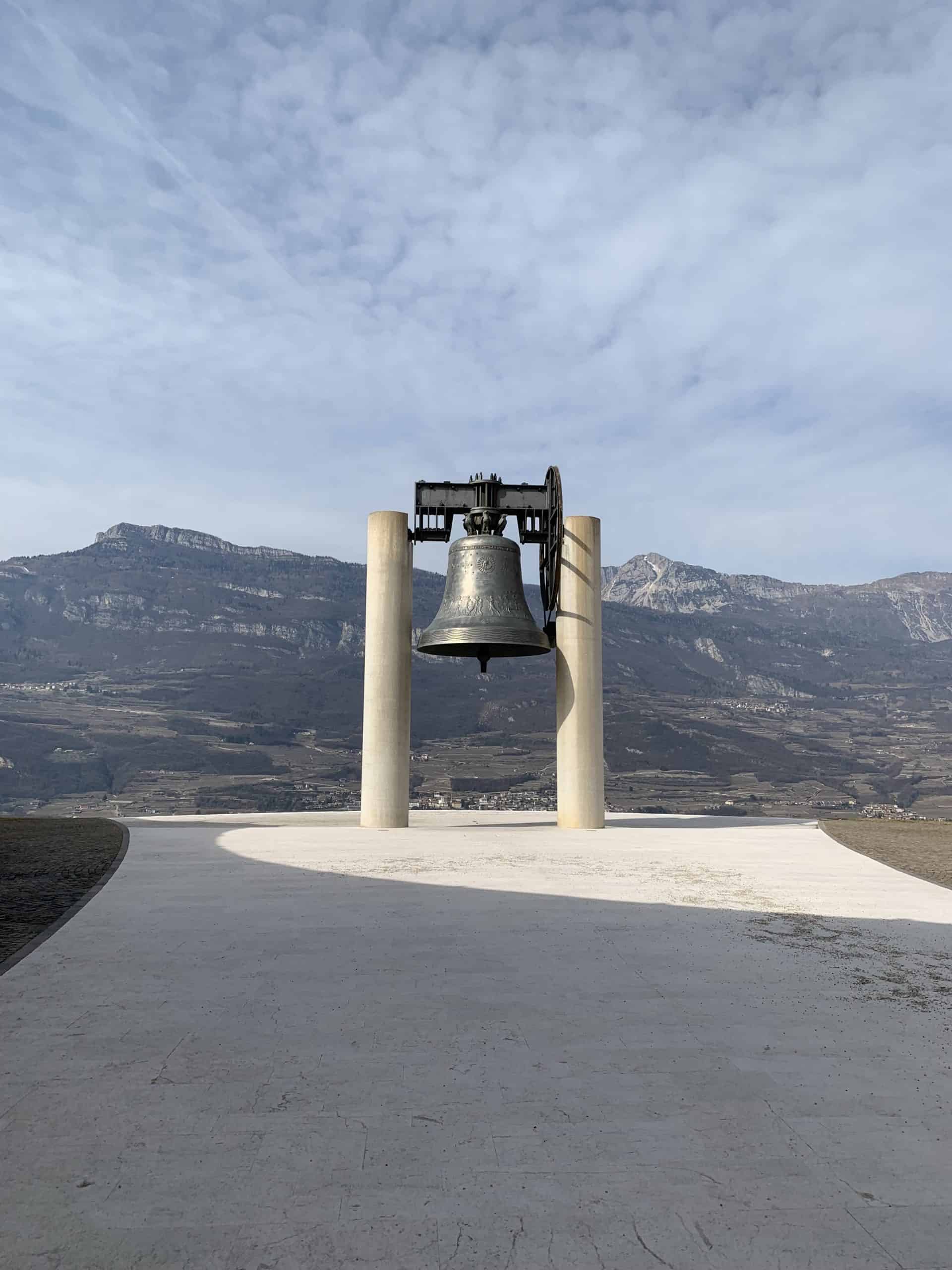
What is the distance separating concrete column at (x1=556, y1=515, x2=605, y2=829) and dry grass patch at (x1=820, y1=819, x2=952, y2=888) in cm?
532

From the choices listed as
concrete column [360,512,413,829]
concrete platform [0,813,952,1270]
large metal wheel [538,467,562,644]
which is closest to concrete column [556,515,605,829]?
large metal wheel [538,467,562,644]

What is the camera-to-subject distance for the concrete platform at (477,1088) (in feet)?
12.6

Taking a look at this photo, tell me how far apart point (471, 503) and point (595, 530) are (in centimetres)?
295

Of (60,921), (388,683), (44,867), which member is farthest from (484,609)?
(60,921)

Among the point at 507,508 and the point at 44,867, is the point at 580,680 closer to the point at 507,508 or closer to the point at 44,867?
the point at 507,508

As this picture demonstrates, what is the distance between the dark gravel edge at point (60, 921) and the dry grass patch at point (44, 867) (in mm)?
58

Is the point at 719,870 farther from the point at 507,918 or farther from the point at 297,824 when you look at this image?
the point at 297,824

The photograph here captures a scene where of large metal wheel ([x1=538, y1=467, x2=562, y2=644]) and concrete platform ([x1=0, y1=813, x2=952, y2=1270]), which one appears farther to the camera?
large metal wheel ([x1=538, y1=467, x2=562, y2=644])

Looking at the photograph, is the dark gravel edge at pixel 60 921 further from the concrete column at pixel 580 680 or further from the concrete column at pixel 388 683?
the concrete column at pixel 580 680

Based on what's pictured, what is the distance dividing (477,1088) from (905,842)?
16.7m

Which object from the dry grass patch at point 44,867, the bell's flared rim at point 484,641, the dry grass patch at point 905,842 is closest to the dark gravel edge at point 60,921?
the dry grass patch at point 44,867

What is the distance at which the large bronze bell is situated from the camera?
19.7 m

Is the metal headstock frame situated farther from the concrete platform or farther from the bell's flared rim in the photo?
the concrete platform

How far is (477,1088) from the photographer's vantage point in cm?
539
